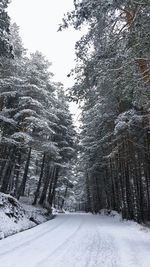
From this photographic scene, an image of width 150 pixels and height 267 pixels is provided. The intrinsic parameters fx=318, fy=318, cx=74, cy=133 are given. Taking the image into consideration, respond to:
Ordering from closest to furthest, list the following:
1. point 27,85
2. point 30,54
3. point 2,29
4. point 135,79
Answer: point 135,79
point 2,29
point 27,85
point 30,54

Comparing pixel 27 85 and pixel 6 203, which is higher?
pixel 27 85

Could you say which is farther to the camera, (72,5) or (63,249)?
(72,5)

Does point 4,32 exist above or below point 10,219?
above

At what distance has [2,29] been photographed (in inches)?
647

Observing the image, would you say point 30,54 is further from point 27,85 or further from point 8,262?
point 8,262

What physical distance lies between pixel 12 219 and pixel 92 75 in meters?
9.12

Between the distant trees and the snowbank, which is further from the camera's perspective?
the distant trees

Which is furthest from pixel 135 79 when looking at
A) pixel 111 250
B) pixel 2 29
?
pixel 2 29

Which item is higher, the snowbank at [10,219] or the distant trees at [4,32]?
the distant trees at [4,32]

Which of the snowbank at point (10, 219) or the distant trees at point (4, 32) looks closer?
the snowbank at point (10, 219)

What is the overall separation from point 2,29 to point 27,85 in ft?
31.2

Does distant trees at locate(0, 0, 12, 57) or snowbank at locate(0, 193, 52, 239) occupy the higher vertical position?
distant trees at locate(0, 0, 12, 57)

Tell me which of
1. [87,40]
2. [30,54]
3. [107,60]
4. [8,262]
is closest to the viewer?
[8,262]

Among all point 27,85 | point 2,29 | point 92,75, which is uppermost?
point 27,85
